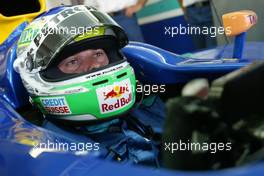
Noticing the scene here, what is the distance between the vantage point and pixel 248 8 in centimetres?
339

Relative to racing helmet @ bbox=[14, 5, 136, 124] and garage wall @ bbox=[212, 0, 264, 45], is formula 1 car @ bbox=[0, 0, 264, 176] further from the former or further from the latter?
garage wall @ bbox=[212, 0, 264, 45]

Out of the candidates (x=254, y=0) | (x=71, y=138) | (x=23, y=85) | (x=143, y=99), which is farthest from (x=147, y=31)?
(x=71, y=138)

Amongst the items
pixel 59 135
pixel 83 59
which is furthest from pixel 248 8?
pixel 59 135

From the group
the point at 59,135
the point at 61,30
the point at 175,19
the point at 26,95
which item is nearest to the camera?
the point at 59,135

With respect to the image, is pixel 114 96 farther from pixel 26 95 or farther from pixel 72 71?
pixel 26 95

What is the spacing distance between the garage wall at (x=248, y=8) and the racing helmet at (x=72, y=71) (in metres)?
2.19

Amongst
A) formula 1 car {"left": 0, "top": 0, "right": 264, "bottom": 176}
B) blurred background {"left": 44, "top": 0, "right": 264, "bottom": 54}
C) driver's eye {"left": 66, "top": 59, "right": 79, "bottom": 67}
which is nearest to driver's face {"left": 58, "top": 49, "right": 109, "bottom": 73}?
driver's eye {"left": 66, "top": 59, "right": 79, "bottom": 67}

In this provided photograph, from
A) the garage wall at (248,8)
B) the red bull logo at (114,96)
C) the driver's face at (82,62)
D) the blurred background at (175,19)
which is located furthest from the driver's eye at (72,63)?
the garage wall at (248,8)

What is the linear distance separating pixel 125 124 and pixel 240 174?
79cm

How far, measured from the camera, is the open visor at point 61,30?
119cm

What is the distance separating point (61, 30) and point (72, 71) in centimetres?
13

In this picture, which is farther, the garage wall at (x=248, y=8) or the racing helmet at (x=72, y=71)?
the garage wall at (x=248, y=8)

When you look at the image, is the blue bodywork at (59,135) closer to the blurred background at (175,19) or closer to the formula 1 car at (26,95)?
the formula 1 car at (26,95)

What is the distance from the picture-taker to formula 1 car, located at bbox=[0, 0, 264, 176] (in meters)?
0.79
